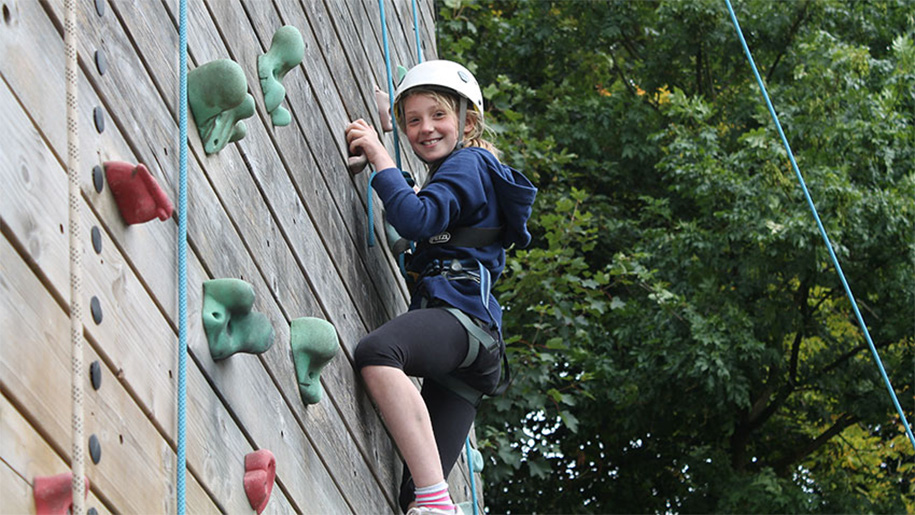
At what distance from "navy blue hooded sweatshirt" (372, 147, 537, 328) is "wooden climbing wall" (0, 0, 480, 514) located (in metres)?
0.18

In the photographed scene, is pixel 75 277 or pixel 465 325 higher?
pixel 75 277

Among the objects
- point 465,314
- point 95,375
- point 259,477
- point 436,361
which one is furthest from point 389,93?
point 95,375

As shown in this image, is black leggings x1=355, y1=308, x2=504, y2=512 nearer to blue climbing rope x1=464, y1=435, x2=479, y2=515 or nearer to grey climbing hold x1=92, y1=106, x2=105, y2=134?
blue climbing rope x1=464, y1=435, x2=479, y2=515

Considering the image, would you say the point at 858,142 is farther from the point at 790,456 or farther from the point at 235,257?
the point at 235,257

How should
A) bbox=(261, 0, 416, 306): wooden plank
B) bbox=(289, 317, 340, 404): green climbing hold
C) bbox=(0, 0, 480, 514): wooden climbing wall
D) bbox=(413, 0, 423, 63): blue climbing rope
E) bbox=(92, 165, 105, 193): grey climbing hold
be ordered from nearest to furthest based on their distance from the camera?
bbox=(0, 0, 480, 514): wooden climbing wall
bbox=(92, 165, 105, 193): grey climbing hold
bbox=(289, 317, 340, 404): green climbing hold
bbox=(261, 0, 416, 306): wooden plank
bbox=(413, 0, 423, 63): blue climbing rope

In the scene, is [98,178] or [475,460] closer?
[98,178]

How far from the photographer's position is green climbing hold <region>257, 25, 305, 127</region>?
2.74m

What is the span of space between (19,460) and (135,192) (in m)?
0.49

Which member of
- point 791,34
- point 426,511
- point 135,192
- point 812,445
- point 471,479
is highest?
point 135,192

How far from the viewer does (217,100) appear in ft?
7.39

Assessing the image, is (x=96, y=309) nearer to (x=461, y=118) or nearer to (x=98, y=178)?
(x=98, y=178)

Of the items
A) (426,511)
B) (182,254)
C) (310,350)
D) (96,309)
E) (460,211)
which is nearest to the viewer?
(96,309)

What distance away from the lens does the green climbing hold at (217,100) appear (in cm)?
223

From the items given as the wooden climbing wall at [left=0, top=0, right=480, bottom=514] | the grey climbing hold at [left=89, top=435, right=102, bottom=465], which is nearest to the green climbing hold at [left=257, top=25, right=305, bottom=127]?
the wooden climbing wall at [left=0, top=0, right=480, bottom=514]
